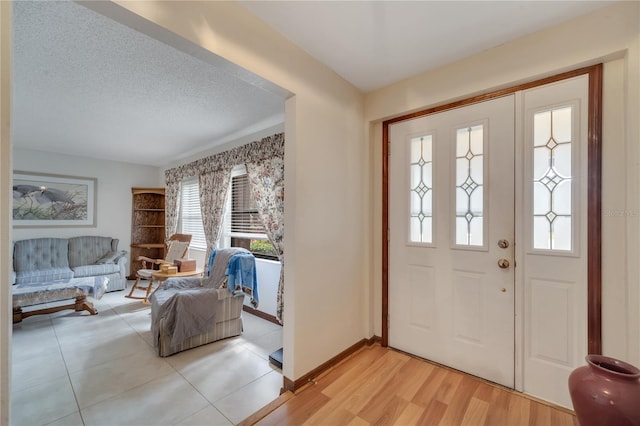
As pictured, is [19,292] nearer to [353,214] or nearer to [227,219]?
[227,219]

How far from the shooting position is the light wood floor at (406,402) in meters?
1.64

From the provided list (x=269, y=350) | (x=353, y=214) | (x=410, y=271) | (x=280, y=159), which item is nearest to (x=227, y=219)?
(x=280, y=159)

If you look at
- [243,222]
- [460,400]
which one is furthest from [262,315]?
[460,400]

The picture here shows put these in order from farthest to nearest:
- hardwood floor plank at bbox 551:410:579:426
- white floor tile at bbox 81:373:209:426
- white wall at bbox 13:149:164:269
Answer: white wall at bbox 13:149:164:269, white floor tile at bbox 81:373:209:426, hardwood floor plank at bbox 551:410:579:426

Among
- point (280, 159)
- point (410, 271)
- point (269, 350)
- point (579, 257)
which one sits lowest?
point (269, 350)

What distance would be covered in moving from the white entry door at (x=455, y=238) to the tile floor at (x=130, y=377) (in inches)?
54.4

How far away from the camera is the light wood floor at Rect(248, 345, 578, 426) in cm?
164

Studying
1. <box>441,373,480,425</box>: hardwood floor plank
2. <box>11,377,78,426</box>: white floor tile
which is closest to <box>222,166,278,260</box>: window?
<box>11,377,78,426</box>: white floor tile

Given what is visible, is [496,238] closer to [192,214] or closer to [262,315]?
[262,315]

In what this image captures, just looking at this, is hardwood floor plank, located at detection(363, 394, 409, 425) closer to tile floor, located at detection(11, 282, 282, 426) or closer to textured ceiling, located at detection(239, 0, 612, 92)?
tile floor, located at detection(11, 282, 282, 426)

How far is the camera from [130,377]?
2.17m

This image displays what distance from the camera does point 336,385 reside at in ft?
6.48

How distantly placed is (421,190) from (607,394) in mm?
1587

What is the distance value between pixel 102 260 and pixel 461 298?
5.76 meters
